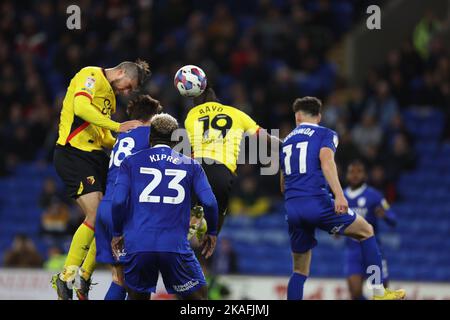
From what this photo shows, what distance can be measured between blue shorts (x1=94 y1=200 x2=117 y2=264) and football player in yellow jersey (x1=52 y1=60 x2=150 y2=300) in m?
0.10

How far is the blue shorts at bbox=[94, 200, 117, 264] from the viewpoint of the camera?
31.8ft

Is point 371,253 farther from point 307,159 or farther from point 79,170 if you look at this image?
point 79,170

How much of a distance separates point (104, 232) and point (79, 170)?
0.71 metres

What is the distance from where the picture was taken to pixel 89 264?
1004 centimetres

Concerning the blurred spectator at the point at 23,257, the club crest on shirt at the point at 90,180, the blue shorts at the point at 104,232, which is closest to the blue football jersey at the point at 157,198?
the blue shorts at the point at 104,232

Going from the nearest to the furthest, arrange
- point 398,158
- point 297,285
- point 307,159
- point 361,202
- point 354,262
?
point 307,159
point 297,285
point 361,202
point 354,262
point 398,158

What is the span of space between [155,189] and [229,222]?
961 centimetres

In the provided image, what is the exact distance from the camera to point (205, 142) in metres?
10.6

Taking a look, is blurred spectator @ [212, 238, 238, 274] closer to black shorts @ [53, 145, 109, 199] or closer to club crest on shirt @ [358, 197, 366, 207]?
club crest on shirt @ [358, 197, 366, 207]

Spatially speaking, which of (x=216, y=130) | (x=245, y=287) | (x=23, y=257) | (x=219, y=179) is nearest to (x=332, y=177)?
(x=219, y=179)

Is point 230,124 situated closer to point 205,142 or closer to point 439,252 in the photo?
point 205,142

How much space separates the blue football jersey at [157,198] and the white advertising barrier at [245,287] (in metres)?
5.72

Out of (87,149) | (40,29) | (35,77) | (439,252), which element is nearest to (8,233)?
(35,77)

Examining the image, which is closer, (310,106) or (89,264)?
(89,264)
